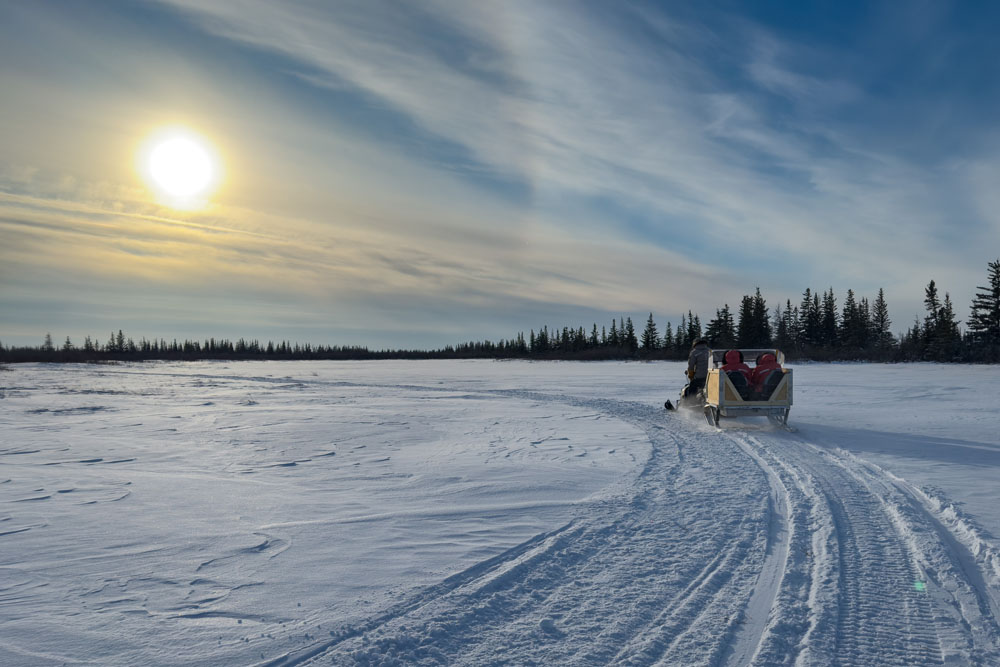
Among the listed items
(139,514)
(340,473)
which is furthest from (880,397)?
(139,514)

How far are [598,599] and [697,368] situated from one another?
12.2 metres

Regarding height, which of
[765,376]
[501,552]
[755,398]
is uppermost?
[765,376]

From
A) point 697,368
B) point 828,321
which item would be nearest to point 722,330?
point 828,321

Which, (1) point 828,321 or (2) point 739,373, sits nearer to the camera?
(2) point 739,373

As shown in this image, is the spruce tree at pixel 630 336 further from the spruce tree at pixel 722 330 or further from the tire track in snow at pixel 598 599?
the tire track in snow at pixel 598 599

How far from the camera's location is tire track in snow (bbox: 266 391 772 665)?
2967 millimetres

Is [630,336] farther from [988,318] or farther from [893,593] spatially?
[893,593]

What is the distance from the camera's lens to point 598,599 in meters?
3.59

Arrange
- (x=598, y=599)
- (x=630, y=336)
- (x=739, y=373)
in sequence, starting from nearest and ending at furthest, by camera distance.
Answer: (x=598, y=599)
(x=739, y=373)
(x=630, y=336)

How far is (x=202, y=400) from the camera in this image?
19.2 meters

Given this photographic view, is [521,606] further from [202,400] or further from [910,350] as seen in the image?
[910,350]

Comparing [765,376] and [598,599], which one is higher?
[765,376]

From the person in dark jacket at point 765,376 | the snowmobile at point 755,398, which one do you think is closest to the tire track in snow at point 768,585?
the snowmobile at point 755,398

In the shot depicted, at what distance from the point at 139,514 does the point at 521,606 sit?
4.19 metres
